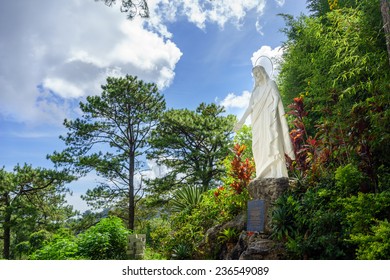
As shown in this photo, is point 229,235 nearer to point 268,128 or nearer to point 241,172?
point 241,172

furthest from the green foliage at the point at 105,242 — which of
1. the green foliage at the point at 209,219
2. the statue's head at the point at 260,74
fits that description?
the statue's head at the point at 260,74

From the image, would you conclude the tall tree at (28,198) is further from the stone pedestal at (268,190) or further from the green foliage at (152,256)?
the stone pedestal at (268,190)

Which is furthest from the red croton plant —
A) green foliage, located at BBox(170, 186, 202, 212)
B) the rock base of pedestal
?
green foliage, located at BBox(170, 186, 202, 212)

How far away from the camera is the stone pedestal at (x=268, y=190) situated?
4566 mm

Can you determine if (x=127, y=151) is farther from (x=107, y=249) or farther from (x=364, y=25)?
(x=364, y=25)

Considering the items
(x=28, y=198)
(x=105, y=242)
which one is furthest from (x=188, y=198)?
(x=28, y=198)

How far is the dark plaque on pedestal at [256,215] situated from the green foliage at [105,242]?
9.97 ft

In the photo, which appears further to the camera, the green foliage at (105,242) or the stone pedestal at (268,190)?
the green foliage at (105,242)

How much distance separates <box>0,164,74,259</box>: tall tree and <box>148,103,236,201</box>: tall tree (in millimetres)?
3509

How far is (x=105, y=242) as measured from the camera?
21.3ft

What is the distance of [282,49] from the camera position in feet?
33.9

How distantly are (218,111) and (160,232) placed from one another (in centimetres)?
758

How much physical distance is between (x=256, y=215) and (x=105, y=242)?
332 cm

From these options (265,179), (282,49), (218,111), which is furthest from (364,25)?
(218,111)
